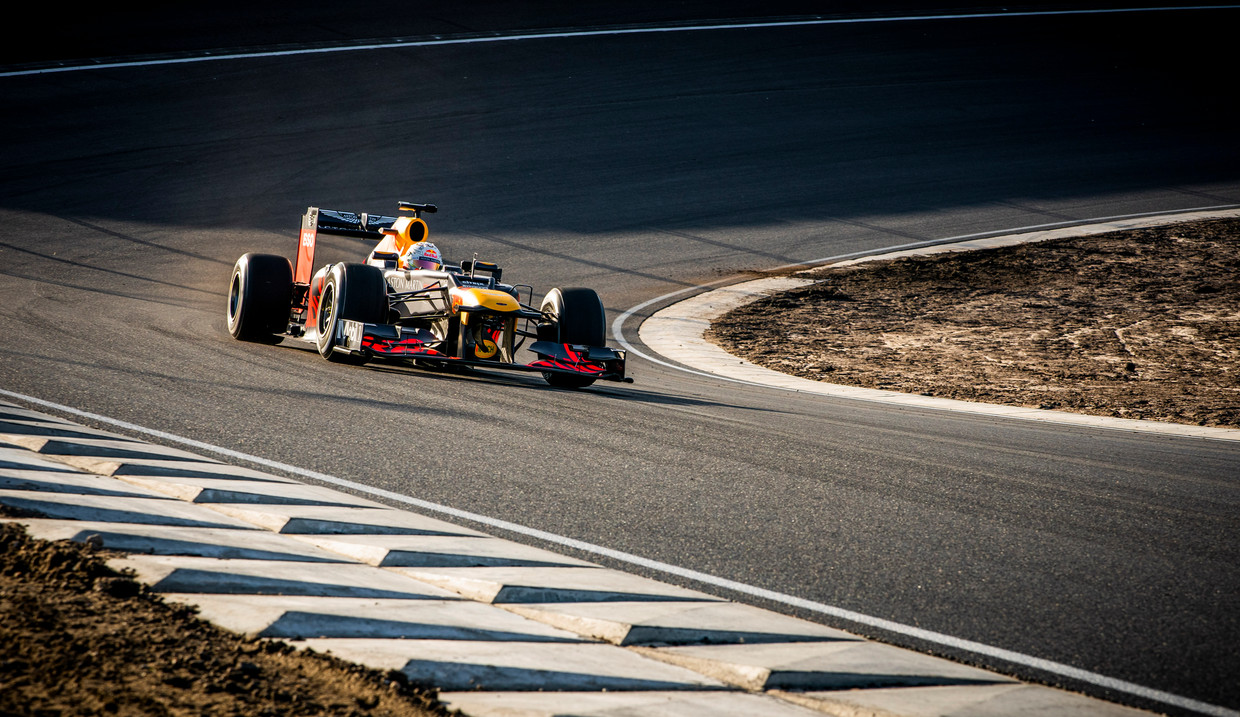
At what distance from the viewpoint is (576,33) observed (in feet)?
128

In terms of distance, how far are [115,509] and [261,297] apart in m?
7.79

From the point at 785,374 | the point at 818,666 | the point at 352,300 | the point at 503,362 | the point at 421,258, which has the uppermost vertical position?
the point at 421,258

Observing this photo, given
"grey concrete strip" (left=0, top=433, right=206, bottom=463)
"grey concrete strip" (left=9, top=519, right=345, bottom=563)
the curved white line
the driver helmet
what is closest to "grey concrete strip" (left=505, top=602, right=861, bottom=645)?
"grey concrete strip" (left=9, top=519, right=345, bottom=563)

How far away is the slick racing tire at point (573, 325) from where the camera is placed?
1060 cm

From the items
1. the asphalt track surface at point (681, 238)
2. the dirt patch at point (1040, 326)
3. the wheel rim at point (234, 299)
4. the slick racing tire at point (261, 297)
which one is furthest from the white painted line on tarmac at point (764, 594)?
the dirt patch at point (1040, 326)

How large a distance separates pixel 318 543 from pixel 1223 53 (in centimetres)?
4626

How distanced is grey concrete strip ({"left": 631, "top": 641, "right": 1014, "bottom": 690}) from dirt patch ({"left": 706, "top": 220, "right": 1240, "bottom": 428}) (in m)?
8.38

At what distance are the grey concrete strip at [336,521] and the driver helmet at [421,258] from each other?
6.43 m

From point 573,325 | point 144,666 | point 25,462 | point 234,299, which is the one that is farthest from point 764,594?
point 234,299

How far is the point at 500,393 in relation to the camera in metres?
9.45

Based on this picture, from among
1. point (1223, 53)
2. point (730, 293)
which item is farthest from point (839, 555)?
point (1223, 53)

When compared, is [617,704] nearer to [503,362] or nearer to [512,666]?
[512,666]

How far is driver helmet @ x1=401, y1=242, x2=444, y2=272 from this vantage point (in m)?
11.2

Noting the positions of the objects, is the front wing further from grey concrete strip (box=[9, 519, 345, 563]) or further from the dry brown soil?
grey concrete strip (box=[9, 519, 345, 563])
